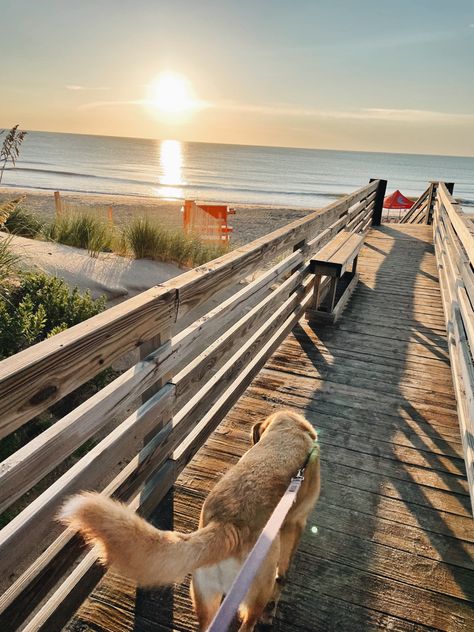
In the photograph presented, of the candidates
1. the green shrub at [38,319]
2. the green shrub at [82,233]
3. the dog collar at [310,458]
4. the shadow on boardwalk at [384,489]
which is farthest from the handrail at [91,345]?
the green shrub at [82,233]

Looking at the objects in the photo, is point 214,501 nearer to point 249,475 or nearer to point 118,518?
point 249,475

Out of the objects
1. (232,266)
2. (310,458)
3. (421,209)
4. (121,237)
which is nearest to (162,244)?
(121,237)

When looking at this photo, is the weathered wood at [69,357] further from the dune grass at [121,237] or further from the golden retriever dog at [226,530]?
the dune grass at [121,237]

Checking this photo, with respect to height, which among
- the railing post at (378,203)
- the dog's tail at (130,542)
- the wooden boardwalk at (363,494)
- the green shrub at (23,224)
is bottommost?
the wooden boardwalk at (363,494)

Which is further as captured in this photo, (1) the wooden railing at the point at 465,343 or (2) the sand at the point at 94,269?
(2) the sand at the point at 94,269

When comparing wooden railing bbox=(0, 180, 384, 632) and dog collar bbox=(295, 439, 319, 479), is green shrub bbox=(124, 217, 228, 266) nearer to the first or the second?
wooden railing bbox=(0, 180, 384, 632)

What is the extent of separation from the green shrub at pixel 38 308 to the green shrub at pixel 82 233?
3310mm

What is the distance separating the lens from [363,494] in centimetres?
268

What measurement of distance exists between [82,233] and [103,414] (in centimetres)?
836

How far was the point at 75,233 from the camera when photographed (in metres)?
9.29

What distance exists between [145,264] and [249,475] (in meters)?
7.62

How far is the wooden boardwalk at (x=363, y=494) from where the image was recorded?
197 cm

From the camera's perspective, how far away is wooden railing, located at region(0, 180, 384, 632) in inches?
53.6

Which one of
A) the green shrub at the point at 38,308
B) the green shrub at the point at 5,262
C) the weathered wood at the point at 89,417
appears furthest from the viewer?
the green shrub at the point at 5,262
